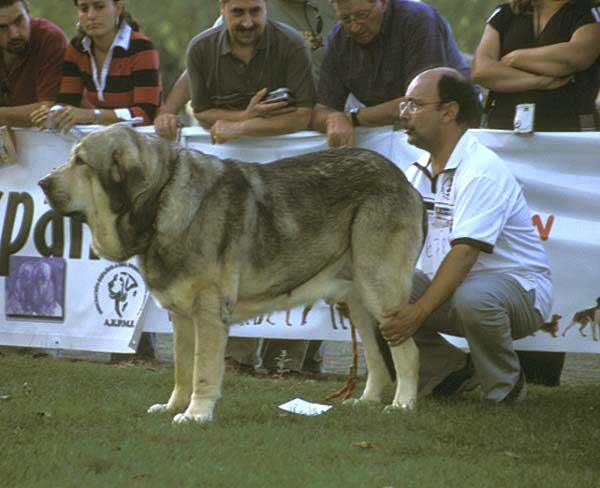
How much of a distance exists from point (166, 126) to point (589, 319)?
3.14 m

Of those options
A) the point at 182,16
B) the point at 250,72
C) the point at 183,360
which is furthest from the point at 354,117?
the point at 182,16

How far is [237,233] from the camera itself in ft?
17.9

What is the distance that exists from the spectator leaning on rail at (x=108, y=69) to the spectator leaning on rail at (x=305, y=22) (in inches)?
10.5

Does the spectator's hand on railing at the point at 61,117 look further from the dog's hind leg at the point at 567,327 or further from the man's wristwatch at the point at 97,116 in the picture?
the dog's hind leg at the point at 567,327

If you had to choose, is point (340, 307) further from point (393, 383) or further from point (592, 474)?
point (592, 474)

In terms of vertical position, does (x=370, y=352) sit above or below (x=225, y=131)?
below

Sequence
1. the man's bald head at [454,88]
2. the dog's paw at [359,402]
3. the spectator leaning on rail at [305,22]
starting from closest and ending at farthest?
1. the dog's paw at [359,402]
2. the man's bald head at [454,88]
3. the spectator leaning on rail at [305,22]

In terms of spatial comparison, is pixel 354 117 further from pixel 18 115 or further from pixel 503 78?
pixel 18 115

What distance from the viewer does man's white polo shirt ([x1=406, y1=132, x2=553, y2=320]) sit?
18.8 feet

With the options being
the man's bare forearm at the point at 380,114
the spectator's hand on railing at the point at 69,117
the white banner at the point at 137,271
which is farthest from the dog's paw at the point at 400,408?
the spectator's hand on railing at the point at 69,117

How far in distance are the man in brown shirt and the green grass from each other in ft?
6.03

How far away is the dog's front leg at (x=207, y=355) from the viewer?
534 centimetres

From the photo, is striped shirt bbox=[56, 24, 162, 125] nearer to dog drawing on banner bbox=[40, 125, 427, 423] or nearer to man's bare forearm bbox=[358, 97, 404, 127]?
man's bare forearm bbox=[358, 97, 404, 127]

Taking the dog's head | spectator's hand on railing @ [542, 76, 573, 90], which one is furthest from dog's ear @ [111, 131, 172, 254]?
spectator's hand on railing @ [542, 76, 573, 90]
